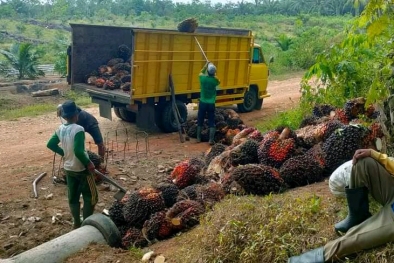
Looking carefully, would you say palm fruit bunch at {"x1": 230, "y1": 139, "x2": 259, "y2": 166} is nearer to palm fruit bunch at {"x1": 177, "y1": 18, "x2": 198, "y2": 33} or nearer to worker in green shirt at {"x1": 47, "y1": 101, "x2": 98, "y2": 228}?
worker in green shirt at {"x1": 47, "y1": 101, "x2": 98, "y2": 228}

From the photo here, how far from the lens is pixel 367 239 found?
394 centimetres

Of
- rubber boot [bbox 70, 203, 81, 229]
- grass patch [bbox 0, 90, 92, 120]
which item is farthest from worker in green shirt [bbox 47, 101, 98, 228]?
grass patch [bbox 0, 90, 92, 120]

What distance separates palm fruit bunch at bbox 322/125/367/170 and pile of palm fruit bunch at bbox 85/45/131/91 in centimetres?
581

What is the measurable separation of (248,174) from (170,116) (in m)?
5.76

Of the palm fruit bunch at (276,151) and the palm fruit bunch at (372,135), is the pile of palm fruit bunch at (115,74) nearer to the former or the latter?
the palm fruit bunch at (276,151)

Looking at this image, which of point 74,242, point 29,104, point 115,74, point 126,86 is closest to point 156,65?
point 126,86

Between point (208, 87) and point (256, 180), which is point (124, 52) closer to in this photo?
point (208, 87)

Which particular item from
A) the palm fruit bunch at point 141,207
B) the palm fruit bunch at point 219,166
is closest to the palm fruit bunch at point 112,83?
the palm fruit bunch at point 219,166

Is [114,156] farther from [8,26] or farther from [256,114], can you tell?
[8,26]

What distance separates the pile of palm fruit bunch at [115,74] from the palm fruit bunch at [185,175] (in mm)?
4303

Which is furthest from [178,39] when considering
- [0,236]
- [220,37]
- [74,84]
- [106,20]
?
[106,20]

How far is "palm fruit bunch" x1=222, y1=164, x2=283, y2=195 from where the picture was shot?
5664mm

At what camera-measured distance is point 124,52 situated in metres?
12.3

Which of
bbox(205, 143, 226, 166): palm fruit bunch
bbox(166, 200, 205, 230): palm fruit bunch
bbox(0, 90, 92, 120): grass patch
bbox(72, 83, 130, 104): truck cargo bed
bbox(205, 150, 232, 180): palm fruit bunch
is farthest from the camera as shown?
bbox(0, 90, 92, 120): grass patch
